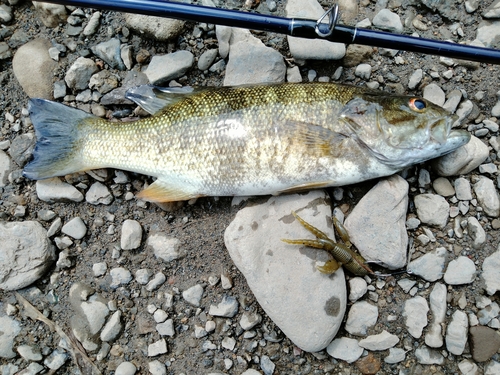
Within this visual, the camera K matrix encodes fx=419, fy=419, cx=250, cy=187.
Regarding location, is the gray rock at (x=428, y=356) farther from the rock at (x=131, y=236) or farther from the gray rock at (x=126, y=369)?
the rock at (x=131, y=236)

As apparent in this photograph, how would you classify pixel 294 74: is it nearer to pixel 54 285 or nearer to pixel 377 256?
pixel 377 256

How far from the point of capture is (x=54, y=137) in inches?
129

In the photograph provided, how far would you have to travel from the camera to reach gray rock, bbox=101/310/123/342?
3.30 m

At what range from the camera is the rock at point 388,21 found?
11.5ft

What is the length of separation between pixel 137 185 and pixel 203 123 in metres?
0.84

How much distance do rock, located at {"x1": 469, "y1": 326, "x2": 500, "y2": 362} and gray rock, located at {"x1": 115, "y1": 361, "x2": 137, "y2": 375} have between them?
102 inches

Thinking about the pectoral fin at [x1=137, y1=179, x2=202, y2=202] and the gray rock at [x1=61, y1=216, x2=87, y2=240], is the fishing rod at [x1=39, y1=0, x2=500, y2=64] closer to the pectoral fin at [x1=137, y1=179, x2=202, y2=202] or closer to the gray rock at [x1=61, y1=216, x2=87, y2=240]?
the pectoral fin at [x1=137, y1=179, x2=202, y2=202]

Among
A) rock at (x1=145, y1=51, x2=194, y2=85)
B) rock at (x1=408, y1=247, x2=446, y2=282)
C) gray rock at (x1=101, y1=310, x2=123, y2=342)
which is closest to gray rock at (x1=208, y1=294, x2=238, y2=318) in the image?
gray rock at (x1=101, y1=310, x2=123, y2=342)

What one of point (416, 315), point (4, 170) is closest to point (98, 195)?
point (4, 170)

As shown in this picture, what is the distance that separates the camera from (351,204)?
131 inches

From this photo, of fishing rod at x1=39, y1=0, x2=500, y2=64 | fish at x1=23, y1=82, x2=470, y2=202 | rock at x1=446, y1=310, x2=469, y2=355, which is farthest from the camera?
rock at x1=446, y1=310, x2=469, y2=355

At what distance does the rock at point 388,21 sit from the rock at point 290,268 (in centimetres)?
156

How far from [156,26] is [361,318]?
286cm

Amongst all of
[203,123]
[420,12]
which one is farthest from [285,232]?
[420,12]
